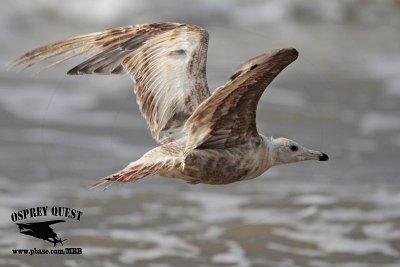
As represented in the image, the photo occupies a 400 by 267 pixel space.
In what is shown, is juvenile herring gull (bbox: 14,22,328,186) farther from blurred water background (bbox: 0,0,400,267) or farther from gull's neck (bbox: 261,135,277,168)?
blurred water background (bbox: 0,0,400,267)

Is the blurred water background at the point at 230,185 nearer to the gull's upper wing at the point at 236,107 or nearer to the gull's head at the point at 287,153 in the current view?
the gull's head at the point at 287,153

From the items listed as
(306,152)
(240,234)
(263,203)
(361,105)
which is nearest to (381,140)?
(361,105)

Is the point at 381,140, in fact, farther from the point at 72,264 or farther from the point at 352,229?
the point at 72,264

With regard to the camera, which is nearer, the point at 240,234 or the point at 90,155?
the point at 240,234

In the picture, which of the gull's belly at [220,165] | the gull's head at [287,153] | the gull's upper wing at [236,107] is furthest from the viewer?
the gull's head at [287,153]

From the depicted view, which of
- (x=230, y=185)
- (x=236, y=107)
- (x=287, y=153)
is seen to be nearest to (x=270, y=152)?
(x=287, y=153)

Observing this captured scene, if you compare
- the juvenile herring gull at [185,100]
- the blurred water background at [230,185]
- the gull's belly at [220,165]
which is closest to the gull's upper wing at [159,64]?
the juvenile herring gull at [185,100]

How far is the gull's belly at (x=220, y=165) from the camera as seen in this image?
5812 millimetres

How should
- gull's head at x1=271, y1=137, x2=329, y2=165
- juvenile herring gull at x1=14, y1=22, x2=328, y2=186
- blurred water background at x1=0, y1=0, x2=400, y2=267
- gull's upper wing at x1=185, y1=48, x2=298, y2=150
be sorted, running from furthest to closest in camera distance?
blurred water background at x1=0, y1=0, x2=400, y2=267 → gull's head at x1=271, y1=137, x2=329, y2=165 → juvenile herring gull at x1=14, y1=22, x2=328, y2=186 → gull's upper wing at x1=185, y1=48, x2=298, y2=150

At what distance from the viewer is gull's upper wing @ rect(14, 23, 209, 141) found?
626 centimetres

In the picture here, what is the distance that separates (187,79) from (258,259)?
2525mm

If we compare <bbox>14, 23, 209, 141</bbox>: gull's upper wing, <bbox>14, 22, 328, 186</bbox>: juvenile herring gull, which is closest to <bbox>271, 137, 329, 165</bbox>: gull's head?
→ <bbox>14, 22, 328, 186</bbox>: juvenile herring gull

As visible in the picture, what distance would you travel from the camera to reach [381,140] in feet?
36.2

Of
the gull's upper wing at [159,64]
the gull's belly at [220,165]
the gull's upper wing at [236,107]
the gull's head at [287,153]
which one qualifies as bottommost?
the gull's belly at [220,165]
